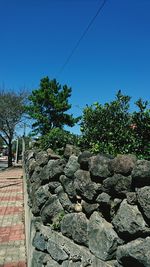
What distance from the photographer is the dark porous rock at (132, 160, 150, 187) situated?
231cm

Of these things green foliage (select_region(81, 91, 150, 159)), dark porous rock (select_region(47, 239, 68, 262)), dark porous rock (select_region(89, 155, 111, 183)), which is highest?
green foliage (select_region(81, 91, 150, 159))

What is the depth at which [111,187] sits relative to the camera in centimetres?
275

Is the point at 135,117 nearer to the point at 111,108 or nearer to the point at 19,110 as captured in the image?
the point at 111,108

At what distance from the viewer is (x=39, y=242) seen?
13.4 feet

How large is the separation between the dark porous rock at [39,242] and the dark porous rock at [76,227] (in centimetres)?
53

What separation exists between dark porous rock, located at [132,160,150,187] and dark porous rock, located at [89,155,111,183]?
437 mm

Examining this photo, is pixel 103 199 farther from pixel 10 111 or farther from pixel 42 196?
pixel 10 111

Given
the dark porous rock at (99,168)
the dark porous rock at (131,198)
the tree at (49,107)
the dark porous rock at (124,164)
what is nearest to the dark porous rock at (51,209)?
the dark porous rock at (99,168)

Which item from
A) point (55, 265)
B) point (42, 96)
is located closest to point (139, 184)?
point (55, 265)

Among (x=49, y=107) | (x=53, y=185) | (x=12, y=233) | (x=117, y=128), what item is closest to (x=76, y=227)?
(x=53, y=185)

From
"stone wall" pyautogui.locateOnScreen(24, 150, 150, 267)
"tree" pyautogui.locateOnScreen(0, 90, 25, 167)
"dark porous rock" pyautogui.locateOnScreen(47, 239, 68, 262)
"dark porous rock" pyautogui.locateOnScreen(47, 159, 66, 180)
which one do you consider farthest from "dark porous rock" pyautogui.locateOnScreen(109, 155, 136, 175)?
"tree" pyautogui.locateOnScreen(0, 90, 25, 167)

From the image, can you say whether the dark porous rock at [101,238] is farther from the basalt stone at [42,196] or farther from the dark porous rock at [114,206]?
the basalt stone at [42,196]

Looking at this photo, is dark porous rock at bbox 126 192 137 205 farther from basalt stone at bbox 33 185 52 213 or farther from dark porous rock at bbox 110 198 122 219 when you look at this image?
basalt stone at bbox 33 185 52 213

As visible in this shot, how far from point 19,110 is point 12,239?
25.6m
